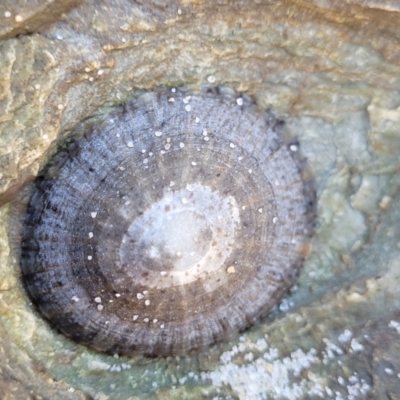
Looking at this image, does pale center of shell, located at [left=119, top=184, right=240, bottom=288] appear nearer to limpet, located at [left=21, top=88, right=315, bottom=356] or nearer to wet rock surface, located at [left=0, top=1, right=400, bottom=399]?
limpet, located at [left=21, top=88, right=315, bottom=356]

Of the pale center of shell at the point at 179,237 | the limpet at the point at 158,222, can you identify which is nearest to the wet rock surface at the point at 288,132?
the limpet at the point at 158,222

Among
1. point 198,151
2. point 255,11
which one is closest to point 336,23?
point 255,11

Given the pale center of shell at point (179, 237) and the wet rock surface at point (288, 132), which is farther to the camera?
the pale center of shell at point (179, 237)

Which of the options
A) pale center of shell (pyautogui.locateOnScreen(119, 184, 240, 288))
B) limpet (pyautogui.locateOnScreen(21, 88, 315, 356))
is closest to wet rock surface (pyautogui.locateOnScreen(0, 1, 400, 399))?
limpet (pyautogui.locateOnScreen(21, 88, 315, 356))

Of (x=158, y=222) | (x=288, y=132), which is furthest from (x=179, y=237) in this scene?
(x=288, y=132)

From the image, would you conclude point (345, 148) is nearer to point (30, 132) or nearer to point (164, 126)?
point (164, 126)

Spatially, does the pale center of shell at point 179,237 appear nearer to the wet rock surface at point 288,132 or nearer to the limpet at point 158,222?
the limpet at point 158,222
